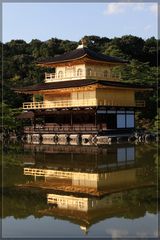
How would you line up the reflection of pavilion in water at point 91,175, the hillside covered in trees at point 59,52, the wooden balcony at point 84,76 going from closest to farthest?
1. the reflection of pavilion in water at point 91,175
2. the wooden balcony at point 84,76
3. the hillside covered in trees at point 59,52

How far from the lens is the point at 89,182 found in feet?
53.0

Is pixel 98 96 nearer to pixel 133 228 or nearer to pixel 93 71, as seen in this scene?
pixel 93 71

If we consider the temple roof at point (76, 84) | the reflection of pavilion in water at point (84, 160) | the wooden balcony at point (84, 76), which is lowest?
the reflection of pavilion in water at point (84, 160)

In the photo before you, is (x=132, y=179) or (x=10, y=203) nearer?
(x=10, y=203)

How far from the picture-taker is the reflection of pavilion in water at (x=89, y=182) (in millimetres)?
11578

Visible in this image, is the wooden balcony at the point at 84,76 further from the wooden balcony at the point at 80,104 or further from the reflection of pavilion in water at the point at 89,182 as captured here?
the reflection of pavilion in water at the point at 89,182

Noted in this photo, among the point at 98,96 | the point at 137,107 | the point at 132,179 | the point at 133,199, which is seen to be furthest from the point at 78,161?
the point at 137,107

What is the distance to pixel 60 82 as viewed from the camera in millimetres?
43375

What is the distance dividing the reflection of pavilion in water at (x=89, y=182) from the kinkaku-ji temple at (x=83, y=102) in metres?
12.2

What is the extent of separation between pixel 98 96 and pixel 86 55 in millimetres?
4191

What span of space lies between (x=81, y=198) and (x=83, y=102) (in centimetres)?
2581

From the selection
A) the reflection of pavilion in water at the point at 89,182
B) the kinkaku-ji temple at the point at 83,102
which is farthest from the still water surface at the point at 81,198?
the kinkaku-ji temple at the point at 83,102

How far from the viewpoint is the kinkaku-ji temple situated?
125ft

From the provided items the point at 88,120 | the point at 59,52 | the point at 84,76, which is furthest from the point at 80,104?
the point at 59,52
